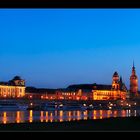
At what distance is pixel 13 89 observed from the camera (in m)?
51.4

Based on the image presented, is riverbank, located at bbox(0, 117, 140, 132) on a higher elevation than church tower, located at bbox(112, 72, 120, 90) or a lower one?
lower

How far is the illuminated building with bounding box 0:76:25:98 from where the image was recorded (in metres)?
49.8

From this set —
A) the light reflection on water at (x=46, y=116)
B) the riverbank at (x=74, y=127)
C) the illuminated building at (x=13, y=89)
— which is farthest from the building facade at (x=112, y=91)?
the riverbank at (x=74, y=127)

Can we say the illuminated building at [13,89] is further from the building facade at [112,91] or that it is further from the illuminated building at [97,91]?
the building facade at [112,91]

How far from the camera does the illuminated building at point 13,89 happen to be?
4984 cm

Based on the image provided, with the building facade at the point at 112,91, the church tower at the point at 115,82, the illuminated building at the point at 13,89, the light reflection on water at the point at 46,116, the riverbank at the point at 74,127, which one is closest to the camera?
the riverbank at the point at 74,127

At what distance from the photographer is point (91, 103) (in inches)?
1912

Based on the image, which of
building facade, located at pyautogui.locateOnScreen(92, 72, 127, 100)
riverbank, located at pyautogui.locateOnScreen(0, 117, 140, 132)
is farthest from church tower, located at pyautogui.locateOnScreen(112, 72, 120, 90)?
riverbank, located at pyautogui.locateOnScreen(0, 117, 140, 132)

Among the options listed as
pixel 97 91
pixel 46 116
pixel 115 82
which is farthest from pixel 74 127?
pixel 115 82

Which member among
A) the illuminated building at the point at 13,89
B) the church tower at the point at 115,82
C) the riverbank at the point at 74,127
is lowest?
the riverbank at the point at 74,127

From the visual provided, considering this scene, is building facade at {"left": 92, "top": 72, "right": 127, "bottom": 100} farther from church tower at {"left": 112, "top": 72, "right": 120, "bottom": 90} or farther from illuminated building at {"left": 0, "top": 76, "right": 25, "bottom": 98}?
illuminated building at {"left": 0, "top": 76, "right": 25, "bottom": 98}

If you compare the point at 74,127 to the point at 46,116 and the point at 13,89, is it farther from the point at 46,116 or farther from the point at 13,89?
the point at 13,89
